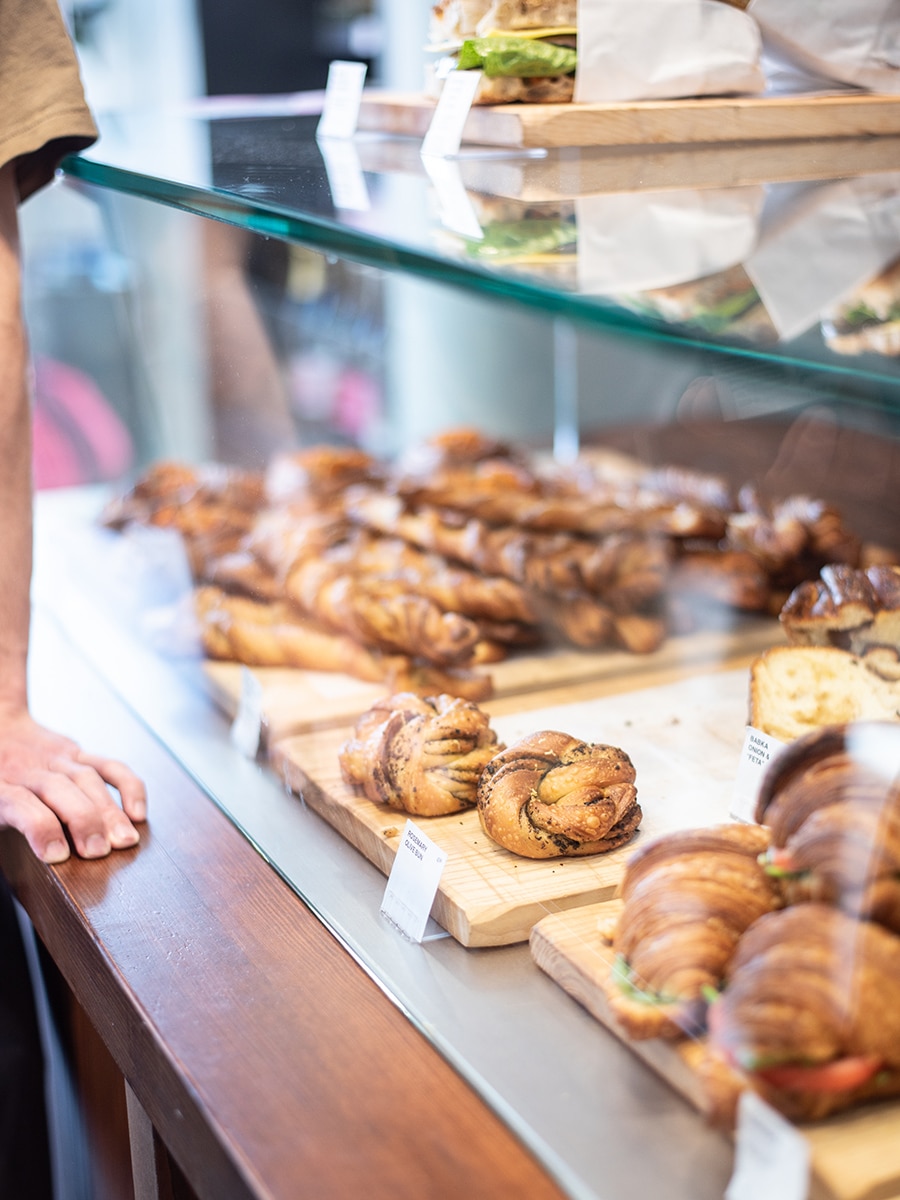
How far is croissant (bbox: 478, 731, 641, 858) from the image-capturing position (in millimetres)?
1085

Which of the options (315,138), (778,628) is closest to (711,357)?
(778,628)

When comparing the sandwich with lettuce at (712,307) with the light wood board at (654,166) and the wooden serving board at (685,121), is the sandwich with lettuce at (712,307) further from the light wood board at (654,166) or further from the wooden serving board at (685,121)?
the wooden serving board at (685,121)

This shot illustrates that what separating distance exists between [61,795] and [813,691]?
75 cm

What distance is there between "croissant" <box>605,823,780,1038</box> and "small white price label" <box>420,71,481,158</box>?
2.86 feet

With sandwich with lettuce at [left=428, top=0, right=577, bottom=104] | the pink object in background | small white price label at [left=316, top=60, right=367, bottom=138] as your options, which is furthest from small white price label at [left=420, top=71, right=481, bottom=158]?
the pink object in background

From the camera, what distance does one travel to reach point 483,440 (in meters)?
2.34

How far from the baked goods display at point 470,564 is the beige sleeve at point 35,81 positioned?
2.14 ft

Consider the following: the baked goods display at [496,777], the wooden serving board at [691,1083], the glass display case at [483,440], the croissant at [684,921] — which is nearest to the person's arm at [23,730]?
the glass display case at [483,440]

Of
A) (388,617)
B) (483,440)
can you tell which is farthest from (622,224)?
(483,440)

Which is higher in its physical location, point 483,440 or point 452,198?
point 452,198

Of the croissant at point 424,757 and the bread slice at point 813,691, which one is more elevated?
the bread slice at point 813,691

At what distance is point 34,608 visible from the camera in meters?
1.93

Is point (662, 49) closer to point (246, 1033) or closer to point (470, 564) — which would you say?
point (470, 564)

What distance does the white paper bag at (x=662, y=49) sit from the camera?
50.4 inches
